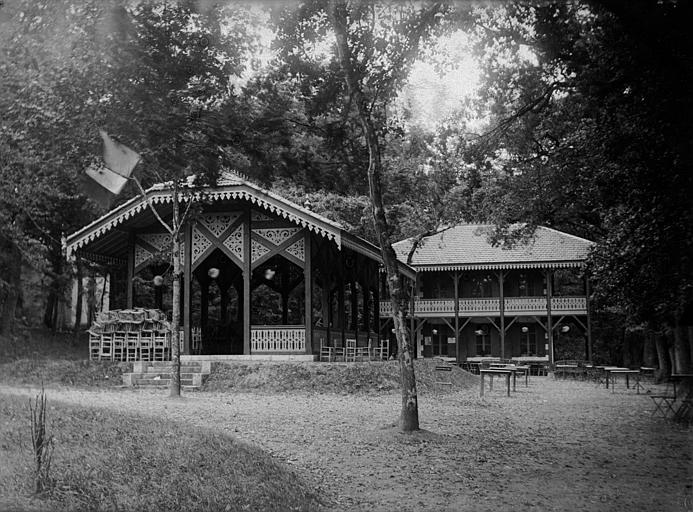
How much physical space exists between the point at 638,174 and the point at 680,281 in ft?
11.4

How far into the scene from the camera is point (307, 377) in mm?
17938

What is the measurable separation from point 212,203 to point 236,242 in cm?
135

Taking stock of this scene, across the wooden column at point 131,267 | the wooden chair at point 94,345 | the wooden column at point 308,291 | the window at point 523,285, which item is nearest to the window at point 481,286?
the window at point 523,285

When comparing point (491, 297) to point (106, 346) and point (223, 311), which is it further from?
point (106, 346)

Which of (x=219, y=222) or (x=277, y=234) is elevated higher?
(x=219, y=222)

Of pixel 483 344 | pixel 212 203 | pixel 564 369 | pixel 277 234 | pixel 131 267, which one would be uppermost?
pixel 212 203

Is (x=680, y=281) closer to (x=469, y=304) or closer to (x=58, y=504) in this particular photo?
(x=58, y=504)

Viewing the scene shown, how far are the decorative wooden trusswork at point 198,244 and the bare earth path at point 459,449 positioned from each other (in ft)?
18.7

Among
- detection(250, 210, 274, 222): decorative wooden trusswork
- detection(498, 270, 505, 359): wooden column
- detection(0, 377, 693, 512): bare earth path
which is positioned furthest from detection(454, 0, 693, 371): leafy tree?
detection(498, 270, 505, 359): wooden column

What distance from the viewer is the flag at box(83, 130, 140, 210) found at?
5.55m

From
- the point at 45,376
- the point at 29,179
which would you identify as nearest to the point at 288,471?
the point at 29,179

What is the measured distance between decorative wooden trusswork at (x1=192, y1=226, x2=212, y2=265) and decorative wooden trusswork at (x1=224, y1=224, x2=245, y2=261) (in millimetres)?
625

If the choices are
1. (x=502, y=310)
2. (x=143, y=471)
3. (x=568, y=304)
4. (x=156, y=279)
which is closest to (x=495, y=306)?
(x=502, y=310)

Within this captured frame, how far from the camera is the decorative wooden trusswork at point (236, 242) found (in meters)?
20.9
